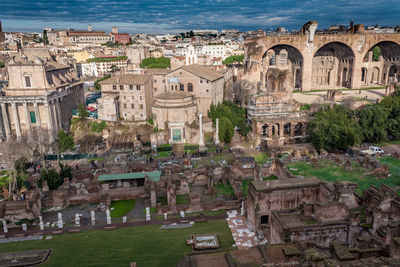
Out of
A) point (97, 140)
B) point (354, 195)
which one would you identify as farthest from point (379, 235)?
point (97, 140)

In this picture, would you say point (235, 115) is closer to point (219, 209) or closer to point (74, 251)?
point (219, 209)

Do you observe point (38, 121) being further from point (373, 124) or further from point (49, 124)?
point (373, 124)

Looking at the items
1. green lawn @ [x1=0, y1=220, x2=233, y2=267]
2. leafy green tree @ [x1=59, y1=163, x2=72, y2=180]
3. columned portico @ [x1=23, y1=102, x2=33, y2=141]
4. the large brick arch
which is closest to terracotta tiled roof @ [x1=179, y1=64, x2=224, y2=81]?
the large brick arch

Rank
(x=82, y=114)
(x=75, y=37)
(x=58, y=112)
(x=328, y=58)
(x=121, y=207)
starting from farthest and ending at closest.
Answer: (x=75, y=37)
(x=328, y=58)
(x=82, y=114)
(x=58, y=112)
(x=121, y=207)

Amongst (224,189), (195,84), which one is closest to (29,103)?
(195,84)

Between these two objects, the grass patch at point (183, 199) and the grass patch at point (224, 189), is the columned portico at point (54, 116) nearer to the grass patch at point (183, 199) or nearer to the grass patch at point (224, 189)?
the grass patch at point (183, 199)

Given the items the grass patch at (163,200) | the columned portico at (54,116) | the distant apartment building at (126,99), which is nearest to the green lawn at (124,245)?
the grass patch at (163,200)

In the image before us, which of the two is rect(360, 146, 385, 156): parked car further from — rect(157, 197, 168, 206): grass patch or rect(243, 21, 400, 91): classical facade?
rect(157, 197, 168, 206): grass patch
